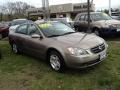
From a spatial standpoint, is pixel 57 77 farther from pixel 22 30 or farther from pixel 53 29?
pixel 22 30

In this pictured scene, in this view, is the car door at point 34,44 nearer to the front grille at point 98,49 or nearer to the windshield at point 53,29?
the windshield at point 53,29

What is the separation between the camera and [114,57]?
7363mm

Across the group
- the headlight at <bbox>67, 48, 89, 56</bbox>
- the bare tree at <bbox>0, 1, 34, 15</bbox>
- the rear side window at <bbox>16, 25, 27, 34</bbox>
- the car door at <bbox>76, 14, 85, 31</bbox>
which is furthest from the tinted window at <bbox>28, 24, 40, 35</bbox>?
the bare tree at <bbox>0, 1, 34, 15</bbox>

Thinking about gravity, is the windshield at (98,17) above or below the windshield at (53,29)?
above

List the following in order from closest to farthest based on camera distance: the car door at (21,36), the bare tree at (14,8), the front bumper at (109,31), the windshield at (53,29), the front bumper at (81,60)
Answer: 1. the front bumper at (81,60)
2. the windshield at (53,29)
3. the car door at (21,36)
4. the front bumper at (109,31)
5. the bare tree at (14,8)

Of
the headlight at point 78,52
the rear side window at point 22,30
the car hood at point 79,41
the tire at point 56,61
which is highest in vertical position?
the rear side window at point 22,30

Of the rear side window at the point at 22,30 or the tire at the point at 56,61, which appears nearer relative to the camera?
the tire at the point at 56,61

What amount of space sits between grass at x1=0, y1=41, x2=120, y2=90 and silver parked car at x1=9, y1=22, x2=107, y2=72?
0.33m

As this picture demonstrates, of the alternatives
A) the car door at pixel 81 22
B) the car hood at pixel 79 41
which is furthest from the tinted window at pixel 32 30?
the car door at pixel 81 22

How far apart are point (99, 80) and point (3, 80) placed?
263cm

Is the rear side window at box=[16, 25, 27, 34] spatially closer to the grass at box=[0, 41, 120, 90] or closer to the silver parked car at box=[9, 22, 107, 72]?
the silver parked car at box=[9, 22, 107, 72]

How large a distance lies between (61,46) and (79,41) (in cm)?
53

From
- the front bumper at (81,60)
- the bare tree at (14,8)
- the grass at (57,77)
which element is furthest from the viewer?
the bare tree at (14,8)

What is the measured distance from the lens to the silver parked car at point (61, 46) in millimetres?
5734
